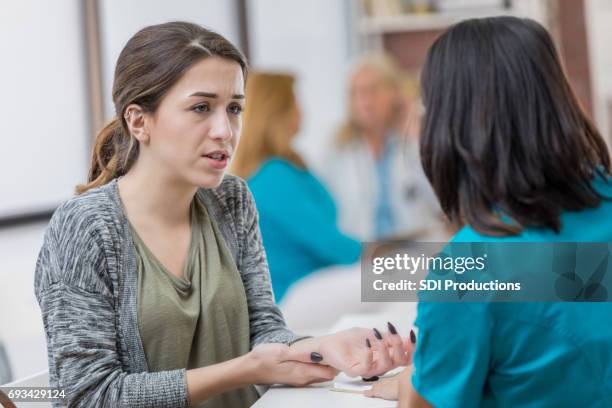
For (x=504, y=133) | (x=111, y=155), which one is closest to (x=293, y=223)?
(x=111, y=155)

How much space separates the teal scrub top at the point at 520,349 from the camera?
1137 mm

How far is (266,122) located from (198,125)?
188cm

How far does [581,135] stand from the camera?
3.93 feet

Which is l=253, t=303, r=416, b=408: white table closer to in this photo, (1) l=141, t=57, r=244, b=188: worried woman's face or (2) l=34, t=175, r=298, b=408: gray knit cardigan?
(2) l=34, t=175, r=298, b=408: gray knit cardigan

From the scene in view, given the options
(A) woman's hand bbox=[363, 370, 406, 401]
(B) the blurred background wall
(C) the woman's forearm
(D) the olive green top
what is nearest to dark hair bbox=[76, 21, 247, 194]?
(D) the olive green top

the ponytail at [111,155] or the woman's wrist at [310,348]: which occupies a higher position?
the ponytail at [111,155]

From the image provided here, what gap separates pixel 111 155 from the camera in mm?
1747

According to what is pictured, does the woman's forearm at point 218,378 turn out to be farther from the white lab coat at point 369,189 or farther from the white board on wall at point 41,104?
the white lab coat at point 369,189

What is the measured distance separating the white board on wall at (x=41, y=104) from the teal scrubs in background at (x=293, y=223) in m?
0.81

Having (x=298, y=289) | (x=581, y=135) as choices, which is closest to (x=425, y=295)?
(x=581, y=135)

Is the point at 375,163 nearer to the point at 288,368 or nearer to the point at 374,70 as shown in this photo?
the point at 374,70

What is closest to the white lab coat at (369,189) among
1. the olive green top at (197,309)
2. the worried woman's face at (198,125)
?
the olive green top at (197,309)

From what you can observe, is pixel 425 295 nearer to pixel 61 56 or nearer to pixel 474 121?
pixel 474 121

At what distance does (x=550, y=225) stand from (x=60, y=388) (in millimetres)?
860
